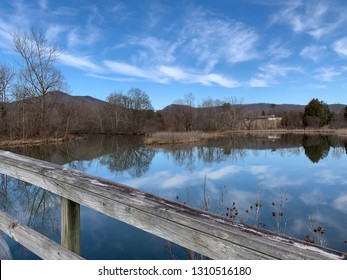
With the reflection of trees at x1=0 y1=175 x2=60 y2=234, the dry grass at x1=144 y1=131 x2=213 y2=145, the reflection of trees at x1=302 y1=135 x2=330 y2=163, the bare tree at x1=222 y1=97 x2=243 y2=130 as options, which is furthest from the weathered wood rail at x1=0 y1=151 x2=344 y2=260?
the bare tree at x1=222 y1=97 x2=243 y2=130

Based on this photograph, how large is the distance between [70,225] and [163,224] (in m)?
0.66

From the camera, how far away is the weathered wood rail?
2.96ft

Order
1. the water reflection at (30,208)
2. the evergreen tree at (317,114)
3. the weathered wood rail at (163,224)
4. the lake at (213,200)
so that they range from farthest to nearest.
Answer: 1. the evergreen tree at (317,114)
2. the water reflection at (30,208)
3. the lake at (213,200)
4. the weathered wood rail at (163,224)

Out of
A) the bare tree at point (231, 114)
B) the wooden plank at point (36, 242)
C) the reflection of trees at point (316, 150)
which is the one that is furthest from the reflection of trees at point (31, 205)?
the bare tree at point (231, 114)

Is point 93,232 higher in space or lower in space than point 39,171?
lower

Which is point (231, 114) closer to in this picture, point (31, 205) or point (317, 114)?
point (317, 114)

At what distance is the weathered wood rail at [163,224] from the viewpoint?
902 mm

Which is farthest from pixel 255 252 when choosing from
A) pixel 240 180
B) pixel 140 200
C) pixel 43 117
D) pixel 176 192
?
pixel 43 117

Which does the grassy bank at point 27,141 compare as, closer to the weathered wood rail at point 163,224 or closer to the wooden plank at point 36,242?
the wooden plank at point 36,242

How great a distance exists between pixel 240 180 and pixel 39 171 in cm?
1047

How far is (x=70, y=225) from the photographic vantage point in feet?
4.96

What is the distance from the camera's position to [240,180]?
37.5 ft

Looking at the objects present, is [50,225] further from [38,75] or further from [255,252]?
[38,75]

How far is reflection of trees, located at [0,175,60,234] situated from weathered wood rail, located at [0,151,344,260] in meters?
5.30
